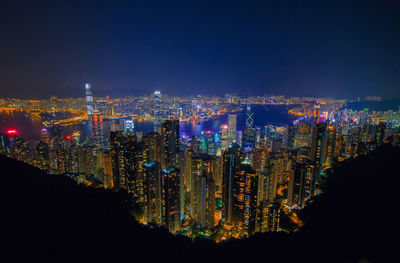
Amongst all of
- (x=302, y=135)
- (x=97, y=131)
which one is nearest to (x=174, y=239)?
(x=302, y=135)

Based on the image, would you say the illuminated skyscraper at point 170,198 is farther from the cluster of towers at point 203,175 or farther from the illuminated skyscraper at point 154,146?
the illuminated skyscraper at point 154,146

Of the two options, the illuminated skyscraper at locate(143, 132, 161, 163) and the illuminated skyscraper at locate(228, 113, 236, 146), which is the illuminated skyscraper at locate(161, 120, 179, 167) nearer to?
the illuminated skyscraper at locate(143, 132, 161, 163)

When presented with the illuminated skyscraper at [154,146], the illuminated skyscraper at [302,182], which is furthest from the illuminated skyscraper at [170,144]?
the illuminated skyscraper at [302,182]

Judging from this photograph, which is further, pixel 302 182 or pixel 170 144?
pixel 170 144

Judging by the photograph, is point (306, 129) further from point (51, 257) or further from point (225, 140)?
point (51, 257)

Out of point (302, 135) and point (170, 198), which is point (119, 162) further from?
point (302, 135)

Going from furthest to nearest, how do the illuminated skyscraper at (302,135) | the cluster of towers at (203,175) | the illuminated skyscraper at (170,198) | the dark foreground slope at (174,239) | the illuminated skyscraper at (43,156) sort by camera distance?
1. the illuminated skyscraper at (302,135)
2. the illuminated skyscraper at (43,156)
3. the cluster of towers at (203,175)
4. the illuminated skyscraper at (170,198)
5. the dark foreground slope at (174,239)

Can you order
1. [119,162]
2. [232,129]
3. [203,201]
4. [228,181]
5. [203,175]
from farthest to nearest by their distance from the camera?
[232,129] → [119,162] → [203,175] → [203,201] → [228,181]

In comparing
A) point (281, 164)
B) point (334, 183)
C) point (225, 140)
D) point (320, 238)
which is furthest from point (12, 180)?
point (225, 140)
